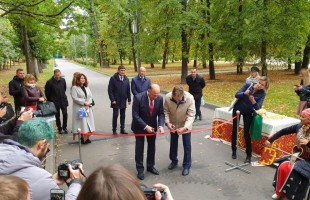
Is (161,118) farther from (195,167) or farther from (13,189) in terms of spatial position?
(13,189)

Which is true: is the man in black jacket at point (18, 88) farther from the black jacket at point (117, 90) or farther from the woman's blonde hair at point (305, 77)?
the woman's blonde hair at point (305, 77)

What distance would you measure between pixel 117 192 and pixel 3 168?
4.28 ft

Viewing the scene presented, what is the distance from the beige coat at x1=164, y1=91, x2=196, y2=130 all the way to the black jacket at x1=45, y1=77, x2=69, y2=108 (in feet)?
13.0

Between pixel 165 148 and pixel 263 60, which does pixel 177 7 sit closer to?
pixel 263 60

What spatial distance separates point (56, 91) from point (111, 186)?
25.6 feet

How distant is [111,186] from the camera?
1.40m

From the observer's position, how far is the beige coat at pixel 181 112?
599 cm

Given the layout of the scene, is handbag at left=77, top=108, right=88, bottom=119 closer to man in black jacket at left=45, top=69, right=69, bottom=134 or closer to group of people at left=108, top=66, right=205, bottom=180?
man in black jacket at left=45, top=69, right=69, bottom=134

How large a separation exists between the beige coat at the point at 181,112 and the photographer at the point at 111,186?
4545 millimetres

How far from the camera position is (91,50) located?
68.4 meters

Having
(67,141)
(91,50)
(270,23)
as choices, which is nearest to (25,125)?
(67,141)

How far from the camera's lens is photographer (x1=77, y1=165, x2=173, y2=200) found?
1.38m

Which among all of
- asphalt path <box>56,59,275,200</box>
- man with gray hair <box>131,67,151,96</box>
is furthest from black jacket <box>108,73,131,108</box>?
asphalt path <box>56,59,275,200</box>

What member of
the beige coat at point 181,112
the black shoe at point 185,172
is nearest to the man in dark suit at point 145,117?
the beige coat at point 181,112
